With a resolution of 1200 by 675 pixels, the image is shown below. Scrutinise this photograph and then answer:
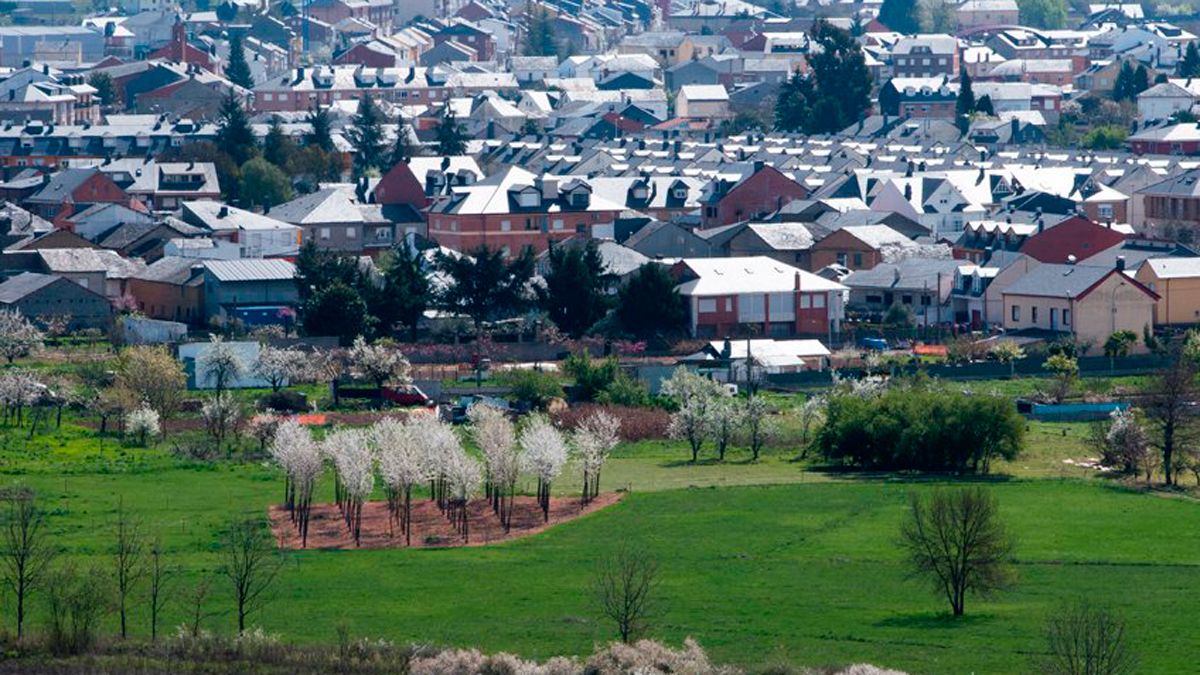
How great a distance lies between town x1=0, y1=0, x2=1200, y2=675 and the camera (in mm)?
36500

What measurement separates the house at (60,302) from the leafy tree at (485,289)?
8391 millimetres

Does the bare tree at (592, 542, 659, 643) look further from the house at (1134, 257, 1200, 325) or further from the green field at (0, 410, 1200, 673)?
the house at (1134, 257, 1200, 325)

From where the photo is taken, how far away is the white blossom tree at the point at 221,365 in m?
59.7

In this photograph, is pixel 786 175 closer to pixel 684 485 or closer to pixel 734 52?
pixel 684 485

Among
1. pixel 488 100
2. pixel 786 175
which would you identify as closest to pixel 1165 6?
pixel 488 100

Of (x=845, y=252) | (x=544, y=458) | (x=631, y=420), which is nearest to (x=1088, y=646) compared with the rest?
(x=544, y=458)

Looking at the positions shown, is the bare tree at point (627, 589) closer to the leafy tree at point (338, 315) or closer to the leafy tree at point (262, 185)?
the leafy tree at point (338, 315)

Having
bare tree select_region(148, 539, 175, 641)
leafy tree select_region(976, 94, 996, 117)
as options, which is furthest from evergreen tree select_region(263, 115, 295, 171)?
bare tree select_region(148, 539, 175, 641)

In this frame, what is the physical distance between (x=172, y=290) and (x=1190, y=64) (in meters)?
65.8

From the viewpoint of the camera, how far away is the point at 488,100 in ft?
410

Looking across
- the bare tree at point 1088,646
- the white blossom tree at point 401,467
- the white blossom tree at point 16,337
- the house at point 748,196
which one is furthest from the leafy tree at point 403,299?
the bare tree at point 1088,646

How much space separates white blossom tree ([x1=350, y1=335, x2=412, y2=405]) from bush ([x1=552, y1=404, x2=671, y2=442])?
16.5 feet

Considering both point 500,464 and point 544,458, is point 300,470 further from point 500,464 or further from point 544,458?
point 544,458

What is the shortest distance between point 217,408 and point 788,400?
11661 millimetres
